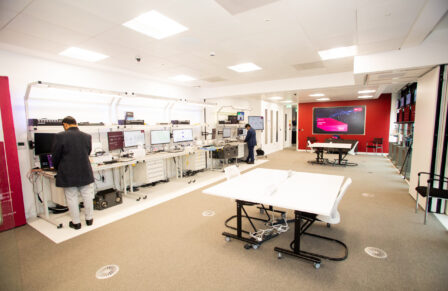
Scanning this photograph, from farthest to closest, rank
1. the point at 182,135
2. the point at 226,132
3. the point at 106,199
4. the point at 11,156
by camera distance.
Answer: the point at 226,132 → the point at 182,135 → the point at 106,199 → the point at 11,156

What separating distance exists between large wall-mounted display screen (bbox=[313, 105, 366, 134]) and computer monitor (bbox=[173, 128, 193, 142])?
7.65m

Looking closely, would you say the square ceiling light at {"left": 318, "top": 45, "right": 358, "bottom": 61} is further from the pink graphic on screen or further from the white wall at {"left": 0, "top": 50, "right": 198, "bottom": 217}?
the pink graphic on screen

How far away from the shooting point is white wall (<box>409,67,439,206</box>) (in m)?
3.69

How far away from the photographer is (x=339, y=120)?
35.5ft

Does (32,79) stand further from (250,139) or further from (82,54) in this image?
(250,139)

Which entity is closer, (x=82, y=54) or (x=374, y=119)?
(x=82, y=54)

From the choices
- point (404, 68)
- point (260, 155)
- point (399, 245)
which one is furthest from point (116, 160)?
point (260, 155)

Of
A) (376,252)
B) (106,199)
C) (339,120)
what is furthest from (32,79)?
(339,120)

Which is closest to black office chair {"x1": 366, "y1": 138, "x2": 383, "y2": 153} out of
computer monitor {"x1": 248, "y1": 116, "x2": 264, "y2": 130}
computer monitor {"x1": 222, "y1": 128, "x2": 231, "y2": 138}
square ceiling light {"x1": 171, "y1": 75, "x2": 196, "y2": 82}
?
computer monitor {"x1": 248, "y1": 116, "x2": 264, "y2": 130}

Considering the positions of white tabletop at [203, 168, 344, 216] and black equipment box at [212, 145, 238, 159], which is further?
black equipment box at [212, 145, 238, 159]

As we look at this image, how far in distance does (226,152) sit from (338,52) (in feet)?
13.9

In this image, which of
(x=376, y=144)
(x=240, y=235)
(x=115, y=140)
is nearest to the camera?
(x=240, y=235)

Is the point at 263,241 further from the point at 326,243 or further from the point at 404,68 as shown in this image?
the point at 404,68

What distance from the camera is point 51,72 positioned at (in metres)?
4.00
